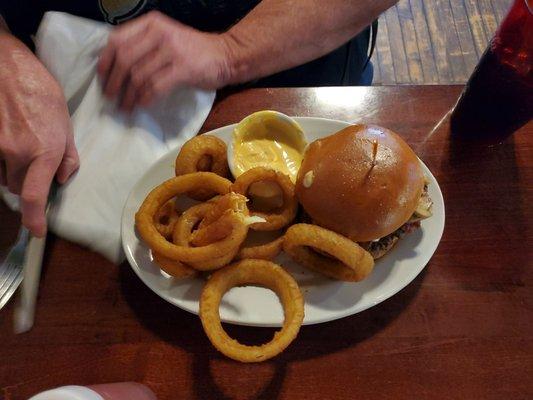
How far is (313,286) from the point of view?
2.56 ft

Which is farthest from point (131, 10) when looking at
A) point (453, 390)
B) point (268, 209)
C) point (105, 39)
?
point (453, 390)

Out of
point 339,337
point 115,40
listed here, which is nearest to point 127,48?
point 115,40

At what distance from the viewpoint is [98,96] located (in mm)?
979

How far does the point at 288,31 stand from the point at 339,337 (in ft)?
2.17

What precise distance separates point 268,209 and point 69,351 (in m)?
0.41

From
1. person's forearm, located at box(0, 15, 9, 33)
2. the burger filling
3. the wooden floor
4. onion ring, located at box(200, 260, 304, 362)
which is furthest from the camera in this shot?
the wooden floor

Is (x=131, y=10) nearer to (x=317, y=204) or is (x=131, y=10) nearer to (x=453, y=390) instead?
(x=317, y=204)

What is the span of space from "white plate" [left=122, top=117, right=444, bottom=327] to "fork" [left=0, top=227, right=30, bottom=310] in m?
0.18

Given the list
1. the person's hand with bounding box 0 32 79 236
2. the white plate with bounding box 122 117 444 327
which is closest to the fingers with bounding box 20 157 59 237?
the person's hand with bounding box 0 32 79 236

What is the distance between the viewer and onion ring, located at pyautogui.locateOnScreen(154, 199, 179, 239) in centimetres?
81

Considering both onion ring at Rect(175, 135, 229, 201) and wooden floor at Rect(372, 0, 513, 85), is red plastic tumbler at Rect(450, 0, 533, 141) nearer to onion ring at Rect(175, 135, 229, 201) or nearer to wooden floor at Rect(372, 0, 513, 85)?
onion ring at Rect(175, 135, 229, 201)

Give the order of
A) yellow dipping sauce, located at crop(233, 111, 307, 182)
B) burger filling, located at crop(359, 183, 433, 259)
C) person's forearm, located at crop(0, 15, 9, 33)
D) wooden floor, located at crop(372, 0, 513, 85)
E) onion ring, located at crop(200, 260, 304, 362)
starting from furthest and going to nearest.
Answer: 1. wooden floor, located at crop(372, 0, 513, 85)
2. person's forearm, located at crop(0, 15, 9, 33)
3. yellow dipping sauce, located at crop(233, 111, 307, 182)
4. burger filling, located at crop(359, 183, 433, 259)
5. onion ring, located at crop(200, 260, 304, 362)

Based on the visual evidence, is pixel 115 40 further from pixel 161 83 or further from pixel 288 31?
pixel 288 31

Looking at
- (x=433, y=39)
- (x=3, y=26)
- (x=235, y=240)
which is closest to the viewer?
(x=235, y=240)
